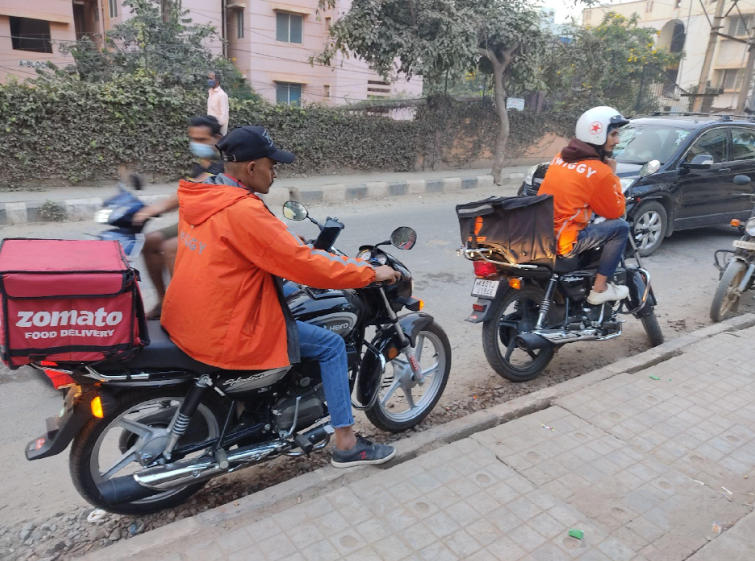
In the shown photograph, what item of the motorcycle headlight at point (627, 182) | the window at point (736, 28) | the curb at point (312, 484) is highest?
the window at point (736, 28)

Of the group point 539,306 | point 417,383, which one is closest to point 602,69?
point 539,306

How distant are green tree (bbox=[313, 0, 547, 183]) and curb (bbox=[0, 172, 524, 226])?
7.81ft

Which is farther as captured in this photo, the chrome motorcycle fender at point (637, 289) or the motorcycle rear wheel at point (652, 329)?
the motorcycle rear wheel at point (652, 329)

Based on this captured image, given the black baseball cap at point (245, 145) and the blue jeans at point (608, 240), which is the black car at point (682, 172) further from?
the black baseball cap at point (245, 145)

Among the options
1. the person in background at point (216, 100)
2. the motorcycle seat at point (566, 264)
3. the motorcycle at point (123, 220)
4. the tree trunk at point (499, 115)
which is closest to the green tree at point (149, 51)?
the person in background at point (216, 100)

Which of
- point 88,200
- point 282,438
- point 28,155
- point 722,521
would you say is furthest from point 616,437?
point 28,155

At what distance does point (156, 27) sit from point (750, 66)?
16.1 metres

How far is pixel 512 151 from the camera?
16.8 m

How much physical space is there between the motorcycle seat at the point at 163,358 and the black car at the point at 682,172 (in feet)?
19.6

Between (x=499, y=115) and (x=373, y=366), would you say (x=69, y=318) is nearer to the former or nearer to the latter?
(x=373, y=366)

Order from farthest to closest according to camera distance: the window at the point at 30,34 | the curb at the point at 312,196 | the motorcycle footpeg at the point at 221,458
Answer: the window at the point at 30,34
the curb at the point at 312,196
the motorcycle footpeg at the point at 221,458

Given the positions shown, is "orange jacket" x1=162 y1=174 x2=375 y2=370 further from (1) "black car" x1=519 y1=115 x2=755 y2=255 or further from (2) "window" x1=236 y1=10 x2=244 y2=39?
(2) "window" x1=236 y1=10 x2=244 y2=39

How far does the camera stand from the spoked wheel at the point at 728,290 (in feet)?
17.9

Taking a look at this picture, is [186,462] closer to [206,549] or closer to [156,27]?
[206,549]
